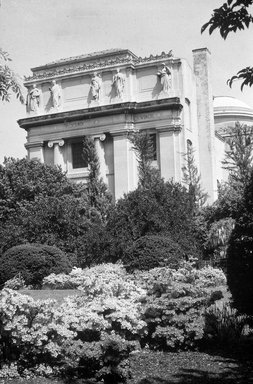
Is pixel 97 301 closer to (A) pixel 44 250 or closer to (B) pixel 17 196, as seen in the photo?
(A) pixel 44 250

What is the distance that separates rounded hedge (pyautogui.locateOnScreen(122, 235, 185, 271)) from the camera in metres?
21.2

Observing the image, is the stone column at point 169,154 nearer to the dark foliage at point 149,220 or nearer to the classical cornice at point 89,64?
the classical cornice at point 89,64

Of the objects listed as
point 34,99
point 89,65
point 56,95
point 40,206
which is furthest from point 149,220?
point 34,99

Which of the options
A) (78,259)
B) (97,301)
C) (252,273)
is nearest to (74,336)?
(97,301)

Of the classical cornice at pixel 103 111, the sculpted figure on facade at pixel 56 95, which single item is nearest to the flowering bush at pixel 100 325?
the classical cornice at pixel 103 111

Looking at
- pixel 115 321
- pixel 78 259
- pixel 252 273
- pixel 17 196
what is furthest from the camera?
pixel 17 196

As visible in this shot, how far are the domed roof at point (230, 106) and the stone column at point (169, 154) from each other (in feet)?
78.2

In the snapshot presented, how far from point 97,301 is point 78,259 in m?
18.2

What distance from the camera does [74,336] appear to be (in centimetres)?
882

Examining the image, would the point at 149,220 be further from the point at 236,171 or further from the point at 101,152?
the point at 101,152

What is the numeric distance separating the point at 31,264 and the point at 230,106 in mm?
52723

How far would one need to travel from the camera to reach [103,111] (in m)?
48.8

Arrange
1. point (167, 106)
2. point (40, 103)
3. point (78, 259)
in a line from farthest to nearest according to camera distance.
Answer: point (40, 103) → point (167, 106) → point (78, 259)

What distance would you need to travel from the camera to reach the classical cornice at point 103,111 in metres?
47.1
